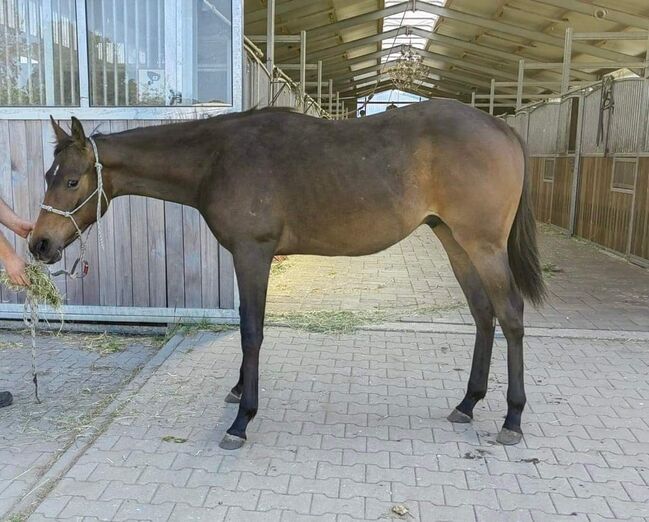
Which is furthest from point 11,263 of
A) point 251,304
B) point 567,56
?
point 567,56

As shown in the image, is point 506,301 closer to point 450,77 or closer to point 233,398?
point 233,398

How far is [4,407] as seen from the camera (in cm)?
348

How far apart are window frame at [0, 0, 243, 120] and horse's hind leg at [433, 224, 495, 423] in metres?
2.19

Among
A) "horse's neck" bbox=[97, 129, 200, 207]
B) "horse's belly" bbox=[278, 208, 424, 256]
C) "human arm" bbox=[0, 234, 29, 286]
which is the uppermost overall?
"horse's neck" bbox=[97, 129, 200, 207]

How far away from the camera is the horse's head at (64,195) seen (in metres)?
2.99

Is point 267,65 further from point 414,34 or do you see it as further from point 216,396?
point 414,34

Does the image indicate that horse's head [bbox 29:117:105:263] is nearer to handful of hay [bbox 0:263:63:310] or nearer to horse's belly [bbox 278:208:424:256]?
handful of hay [bbox 0:263:63:310]

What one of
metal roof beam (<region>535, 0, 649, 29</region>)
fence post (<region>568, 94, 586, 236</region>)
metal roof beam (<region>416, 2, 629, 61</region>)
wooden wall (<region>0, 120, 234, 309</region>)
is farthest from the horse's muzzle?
metal roof beam (<region>416, 2, 629, 61</region>)

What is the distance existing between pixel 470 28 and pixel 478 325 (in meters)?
14.7

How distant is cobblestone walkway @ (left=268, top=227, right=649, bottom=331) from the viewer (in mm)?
5398

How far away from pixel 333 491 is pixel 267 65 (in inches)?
257

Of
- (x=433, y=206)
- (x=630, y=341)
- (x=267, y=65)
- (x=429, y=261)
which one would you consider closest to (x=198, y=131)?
(x=433, y=206)

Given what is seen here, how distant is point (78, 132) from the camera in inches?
116

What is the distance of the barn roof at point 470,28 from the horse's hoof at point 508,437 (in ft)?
31.8
